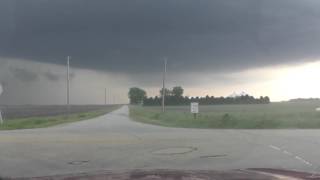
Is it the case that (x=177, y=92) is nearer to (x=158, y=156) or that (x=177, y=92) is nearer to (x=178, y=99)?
(x=178, y=99)

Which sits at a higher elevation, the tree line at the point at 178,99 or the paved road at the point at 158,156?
the tree line at the point at 178,99

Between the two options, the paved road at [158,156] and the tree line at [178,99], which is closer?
the paved road at [158,156]

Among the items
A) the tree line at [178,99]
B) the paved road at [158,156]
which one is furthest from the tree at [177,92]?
the paved road at [158,156]

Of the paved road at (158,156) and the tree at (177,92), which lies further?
the tree at (177,92)

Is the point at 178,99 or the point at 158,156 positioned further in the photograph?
the point at 178,99

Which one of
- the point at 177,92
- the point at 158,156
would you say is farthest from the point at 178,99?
the point at 158,156

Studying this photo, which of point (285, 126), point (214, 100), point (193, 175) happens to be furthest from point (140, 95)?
point (193, 175)

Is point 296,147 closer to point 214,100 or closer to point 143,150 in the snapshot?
point 143,150

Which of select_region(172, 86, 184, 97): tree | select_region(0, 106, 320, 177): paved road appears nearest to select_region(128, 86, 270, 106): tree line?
select_region(172, 86, 184, 97): tree

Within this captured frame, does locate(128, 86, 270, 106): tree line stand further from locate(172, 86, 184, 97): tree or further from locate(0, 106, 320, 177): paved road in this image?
locate(0, 106, 320, 177): paved road

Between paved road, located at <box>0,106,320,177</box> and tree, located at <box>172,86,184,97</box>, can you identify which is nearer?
paved road, located at <box>0,106,320,177</box>

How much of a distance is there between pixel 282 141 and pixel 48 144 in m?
9.56

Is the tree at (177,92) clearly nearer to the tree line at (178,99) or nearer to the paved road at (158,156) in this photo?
the tree line at (178,99)

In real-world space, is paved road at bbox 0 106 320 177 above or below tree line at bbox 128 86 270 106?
below
